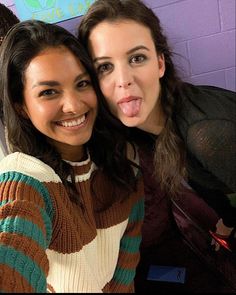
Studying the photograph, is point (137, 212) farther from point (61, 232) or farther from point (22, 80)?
point (22, 80)

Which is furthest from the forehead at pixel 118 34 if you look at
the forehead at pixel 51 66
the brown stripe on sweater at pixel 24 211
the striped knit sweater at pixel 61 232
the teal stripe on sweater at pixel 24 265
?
the teal stripe on sweater at pixel 24 265

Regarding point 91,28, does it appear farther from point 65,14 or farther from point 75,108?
point 65,14

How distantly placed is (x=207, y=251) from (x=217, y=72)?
74 centimetres

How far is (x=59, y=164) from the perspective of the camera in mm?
881

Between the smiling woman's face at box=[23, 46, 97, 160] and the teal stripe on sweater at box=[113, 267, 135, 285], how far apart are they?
1.56ft

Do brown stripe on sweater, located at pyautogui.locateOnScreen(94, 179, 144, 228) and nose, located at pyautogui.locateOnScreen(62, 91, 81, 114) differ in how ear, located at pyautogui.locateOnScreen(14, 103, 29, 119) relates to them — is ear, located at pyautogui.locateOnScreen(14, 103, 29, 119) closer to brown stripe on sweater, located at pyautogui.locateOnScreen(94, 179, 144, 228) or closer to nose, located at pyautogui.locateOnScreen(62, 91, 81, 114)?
nose, located at pyautogui.locateOnScreen(62, 91, 81, 114)

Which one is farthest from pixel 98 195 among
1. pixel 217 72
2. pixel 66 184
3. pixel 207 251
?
pixel 217 72

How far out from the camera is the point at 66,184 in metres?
0.87

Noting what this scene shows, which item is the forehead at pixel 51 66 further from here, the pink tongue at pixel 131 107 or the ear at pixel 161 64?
the ear at pixel 161 64

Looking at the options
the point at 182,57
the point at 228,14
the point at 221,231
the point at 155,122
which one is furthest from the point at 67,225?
the point at 228,14

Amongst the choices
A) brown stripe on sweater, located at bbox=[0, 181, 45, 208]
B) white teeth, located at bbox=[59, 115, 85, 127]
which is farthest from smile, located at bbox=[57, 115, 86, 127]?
brown stripe on sweater, located at bbox=[0, 181, 45, 208]

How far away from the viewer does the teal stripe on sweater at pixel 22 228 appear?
600 millimetres

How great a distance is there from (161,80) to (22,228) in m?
0.67

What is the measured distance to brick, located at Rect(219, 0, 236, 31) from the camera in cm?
122
